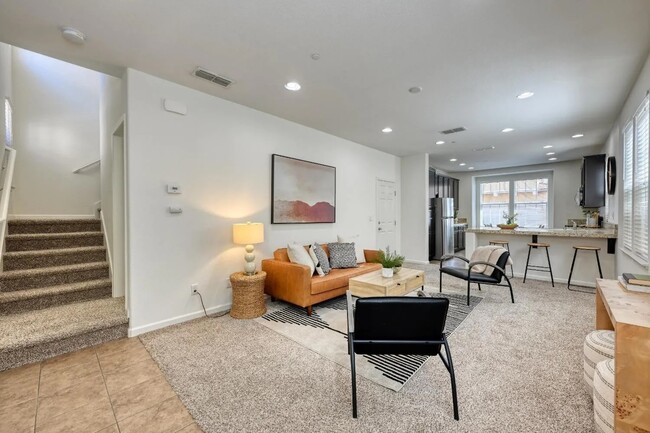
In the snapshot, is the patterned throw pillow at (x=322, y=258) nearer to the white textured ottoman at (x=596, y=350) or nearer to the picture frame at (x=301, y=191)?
the picture frame at (x=301, y=191)

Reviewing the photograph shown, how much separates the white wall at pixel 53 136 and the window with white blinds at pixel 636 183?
7522mm

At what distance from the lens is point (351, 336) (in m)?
1.82

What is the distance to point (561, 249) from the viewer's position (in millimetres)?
Answer: 4977

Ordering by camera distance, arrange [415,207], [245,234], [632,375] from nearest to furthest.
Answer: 1. [632,375]
2. [245,234]
3. [415,207]

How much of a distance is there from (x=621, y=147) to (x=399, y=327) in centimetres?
463

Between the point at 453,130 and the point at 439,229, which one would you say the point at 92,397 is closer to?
the point at 453,130

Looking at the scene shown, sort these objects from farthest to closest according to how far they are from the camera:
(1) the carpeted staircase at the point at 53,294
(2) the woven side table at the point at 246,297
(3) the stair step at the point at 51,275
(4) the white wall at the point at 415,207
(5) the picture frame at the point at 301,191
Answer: (4) the white wall at the point at 415,207, (5) the picture frame at the point at 301,191, (2) the woven side table at the point at 246,297, (3) the stair step at the point at 51,275, (1) the carpeted staircase at the point at 53,294

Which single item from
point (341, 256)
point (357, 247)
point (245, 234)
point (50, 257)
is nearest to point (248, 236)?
point (245, 234)

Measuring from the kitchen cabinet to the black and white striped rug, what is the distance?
370cm

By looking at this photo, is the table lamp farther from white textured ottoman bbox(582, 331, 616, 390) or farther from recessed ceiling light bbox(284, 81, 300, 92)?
white textured ottoman bbox(582, 331, 616, 390)

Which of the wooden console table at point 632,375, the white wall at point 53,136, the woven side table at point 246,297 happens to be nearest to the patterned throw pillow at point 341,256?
the woven side table at point 246,297

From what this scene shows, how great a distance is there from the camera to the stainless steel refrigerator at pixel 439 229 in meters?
7.45

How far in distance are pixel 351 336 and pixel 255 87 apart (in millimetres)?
2936

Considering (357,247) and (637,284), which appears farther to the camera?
(357,247)
